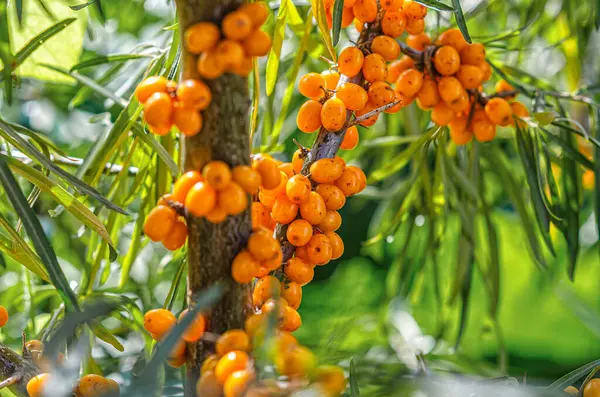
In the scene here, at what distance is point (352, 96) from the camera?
0.47m

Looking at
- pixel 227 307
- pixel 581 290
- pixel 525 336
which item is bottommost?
pixel 525 336

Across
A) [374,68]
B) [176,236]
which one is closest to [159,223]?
[176,236]

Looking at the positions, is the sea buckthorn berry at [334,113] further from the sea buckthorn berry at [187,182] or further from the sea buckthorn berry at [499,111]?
the sea buckthorn berry at [499,111]

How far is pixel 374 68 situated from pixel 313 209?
13 centimetres

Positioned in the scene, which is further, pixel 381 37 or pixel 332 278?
pixel 332 278

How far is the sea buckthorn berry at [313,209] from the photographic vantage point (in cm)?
45

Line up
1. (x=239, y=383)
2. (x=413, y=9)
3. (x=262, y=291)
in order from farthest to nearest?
(x=413, y=9) → (x=262, y=291) → (x=239, y=383)

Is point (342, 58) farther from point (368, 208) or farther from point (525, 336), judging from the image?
point (525, 336)

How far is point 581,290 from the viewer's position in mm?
1539

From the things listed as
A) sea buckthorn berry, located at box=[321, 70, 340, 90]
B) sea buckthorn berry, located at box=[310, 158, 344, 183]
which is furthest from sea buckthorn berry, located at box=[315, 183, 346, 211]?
sea buckthorn berry, located at box=[321, 70, 340, 90]

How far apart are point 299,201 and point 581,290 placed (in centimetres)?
132

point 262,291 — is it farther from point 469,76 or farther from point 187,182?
point 469,76

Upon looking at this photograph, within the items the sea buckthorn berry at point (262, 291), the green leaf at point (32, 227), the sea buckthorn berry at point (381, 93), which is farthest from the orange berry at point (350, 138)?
the green leaf at point (32, 227)

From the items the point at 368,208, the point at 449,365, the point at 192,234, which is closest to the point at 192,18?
the point at 192,234
